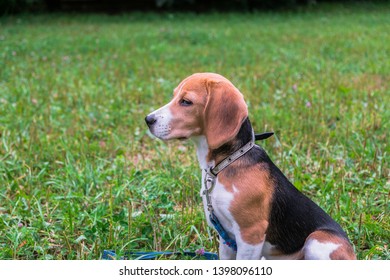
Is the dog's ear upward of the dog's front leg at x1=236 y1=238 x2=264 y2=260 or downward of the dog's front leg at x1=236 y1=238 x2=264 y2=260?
upward

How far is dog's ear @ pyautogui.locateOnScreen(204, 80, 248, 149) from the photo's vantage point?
2711 mm

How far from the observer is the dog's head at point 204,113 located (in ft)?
8.91

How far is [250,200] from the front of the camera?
8.95ft

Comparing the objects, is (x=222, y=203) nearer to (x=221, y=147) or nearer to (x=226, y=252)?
(x=221, y=147)

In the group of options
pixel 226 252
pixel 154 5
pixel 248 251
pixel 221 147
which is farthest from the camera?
pixel 154 5

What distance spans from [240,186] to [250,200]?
0.09 metres

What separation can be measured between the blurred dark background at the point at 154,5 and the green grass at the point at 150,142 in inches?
412

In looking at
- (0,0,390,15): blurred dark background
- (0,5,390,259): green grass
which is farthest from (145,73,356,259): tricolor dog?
(0,0,390,15): blurred dark background

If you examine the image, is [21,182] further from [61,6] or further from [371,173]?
[61,6]

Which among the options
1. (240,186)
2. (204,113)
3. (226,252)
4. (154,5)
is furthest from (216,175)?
(154,5)

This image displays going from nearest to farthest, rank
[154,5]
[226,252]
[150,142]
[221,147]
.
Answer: [221,147], [226,252], [150,142], [154,5]

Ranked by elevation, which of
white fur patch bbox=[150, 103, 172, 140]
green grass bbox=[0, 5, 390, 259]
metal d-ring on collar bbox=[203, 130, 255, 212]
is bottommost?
green grass bbox=[0, 5, 390, 259]

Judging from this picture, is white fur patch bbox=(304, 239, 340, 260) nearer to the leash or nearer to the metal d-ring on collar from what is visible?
the leash

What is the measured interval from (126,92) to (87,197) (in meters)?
3.57
